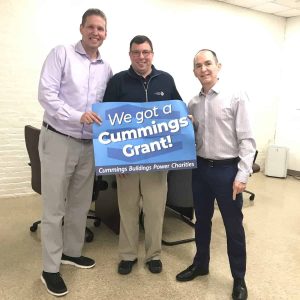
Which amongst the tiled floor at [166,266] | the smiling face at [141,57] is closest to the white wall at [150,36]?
the tiled floor at [166,266]

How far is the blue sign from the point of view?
2.05m

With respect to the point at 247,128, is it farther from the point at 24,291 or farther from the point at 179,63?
the point at 179,63

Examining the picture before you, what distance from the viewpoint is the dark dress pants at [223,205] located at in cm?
200

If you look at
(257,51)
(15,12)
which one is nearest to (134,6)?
(15,12)

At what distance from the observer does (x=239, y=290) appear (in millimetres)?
2107

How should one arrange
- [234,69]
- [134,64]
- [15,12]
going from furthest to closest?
[234,69]
[15,12]
[134,64]

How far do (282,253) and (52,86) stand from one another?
2238 millimetres

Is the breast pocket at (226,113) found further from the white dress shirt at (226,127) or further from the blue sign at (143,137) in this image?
the blue sign at (143,137)

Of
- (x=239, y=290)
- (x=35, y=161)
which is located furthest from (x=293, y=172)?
(x=35, y=161)

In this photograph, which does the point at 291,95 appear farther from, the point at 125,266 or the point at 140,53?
the point at 125,266

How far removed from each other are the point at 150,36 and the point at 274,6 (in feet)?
6.82

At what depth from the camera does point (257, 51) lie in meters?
5.54

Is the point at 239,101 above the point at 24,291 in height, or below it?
above

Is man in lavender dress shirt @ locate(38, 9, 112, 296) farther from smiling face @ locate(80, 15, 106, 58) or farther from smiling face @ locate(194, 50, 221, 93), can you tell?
smiling face @ locate(194, 50, 221, 93)
